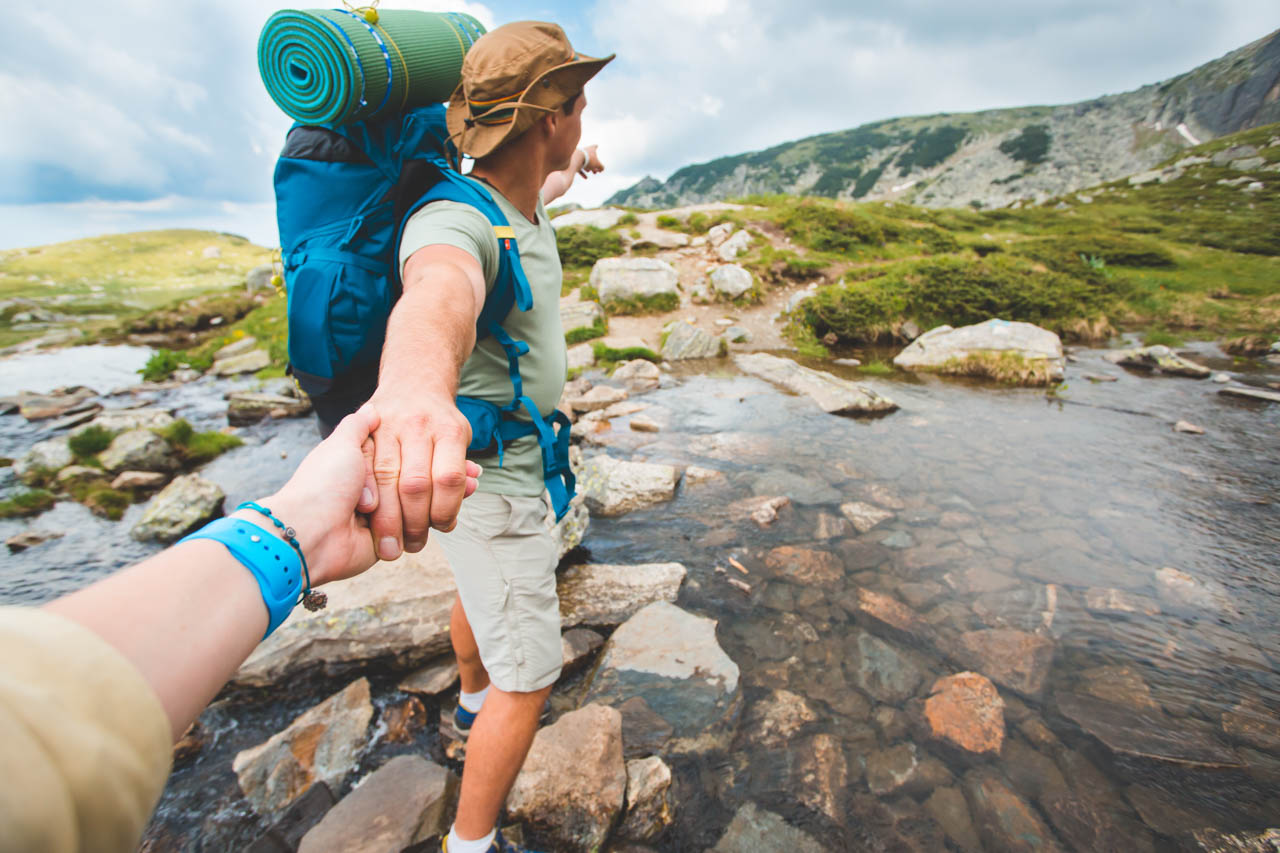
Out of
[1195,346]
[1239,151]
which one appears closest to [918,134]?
[1239,151]

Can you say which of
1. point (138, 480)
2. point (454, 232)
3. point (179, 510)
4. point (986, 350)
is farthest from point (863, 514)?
point (138, 480)

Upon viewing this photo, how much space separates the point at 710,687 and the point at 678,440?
463cm

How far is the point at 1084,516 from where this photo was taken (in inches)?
215

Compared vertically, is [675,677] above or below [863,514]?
above

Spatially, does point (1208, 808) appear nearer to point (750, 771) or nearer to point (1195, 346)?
point (750, 771)

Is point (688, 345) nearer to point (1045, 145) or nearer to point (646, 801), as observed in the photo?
point (646, 801)

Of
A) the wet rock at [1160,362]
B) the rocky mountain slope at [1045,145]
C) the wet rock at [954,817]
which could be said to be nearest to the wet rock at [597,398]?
the wet rock at [954,817]

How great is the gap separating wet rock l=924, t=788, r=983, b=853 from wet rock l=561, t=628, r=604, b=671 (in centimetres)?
224

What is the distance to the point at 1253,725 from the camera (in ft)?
10.1

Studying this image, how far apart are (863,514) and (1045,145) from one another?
117 metres

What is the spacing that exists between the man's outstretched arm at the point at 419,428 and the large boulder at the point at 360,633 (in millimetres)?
2538

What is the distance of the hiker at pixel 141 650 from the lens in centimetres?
55

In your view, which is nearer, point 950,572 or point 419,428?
point 419,428

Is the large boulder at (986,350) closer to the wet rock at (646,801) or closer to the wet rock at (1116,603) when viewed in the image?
the wet rock at (1116,603)
